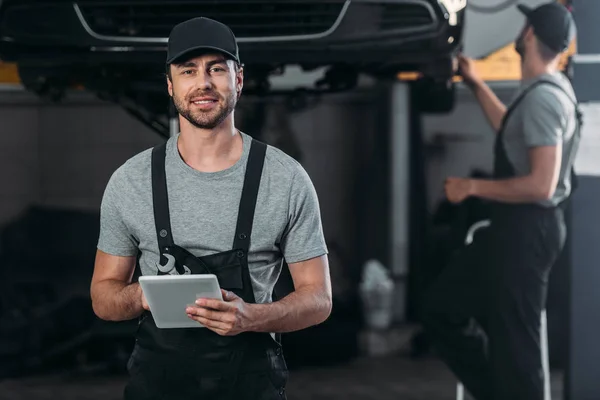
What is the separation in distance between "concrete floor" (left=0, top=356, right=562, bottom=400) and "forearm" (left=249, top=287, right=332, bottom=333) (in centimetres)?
217

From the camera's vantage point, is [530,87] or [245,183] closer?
[245,183]

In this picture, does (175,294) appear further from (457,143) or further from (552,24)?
(457,143)

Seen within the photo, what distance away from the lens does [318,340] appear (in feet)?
16.3

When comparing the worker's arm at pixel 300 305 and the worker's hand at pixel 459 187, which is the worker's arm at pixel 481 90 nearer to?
the worker's hand at pixel 459 187

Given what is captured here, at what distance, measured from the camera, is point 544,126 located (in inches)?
142

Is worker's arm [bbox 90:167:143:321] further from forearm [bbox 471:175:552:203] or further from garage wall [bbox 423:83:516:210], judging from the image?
garage wall [bbox 423:83:516:210]

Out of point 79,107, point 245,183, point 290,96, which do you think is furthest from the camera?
point 79,107

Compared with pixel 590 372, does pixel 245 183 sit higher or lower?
higher

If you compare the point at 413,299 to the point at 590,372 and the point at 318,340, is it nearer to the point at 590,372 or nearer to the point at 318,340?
the point at 318,340

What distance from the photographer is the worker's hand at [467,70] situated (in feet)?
13.1

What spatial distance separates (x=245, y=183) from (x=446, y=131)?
3.08 m

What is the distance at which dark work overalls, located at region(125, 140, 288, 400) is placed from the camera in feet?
6.81

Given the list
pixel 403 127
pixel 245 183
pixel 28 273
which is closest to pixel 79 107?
pixel 28 273

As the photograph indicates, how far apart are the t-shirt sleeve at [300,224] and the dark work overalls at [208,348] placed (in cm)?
8
